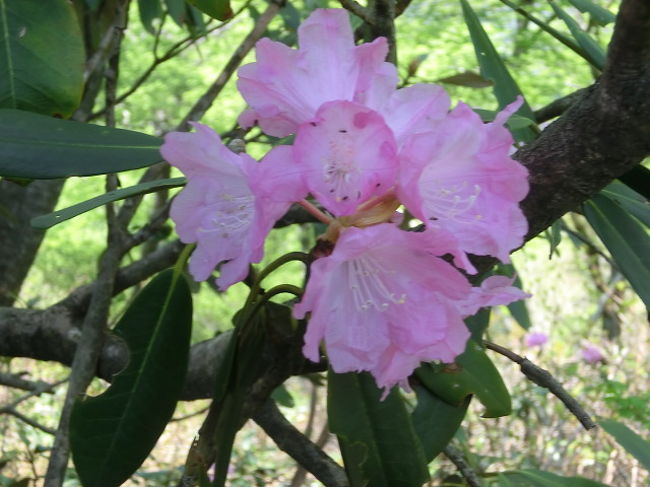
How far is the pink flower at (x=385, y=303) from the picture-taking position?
49 cm

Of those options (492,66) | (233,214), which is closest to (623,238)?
(492,66)

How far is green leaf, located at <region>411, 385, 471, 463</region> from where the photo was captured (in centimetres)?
79

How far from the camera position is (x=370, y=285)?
55 centimetres

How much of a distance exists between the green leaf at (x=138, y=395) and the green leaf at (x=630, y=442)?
64 centimetres

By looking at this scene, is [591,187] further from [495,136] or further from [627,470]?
[627,470]

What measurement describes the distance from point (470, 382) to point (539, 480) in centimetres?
32

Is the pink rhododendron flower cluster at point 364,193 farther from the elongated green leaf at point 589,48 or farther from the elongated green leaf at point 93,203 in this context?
the elongated green leaf at point 589,48

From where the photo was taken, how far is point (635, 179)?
29.6 inches

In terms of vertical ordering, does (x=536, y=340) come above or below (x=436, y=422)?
above

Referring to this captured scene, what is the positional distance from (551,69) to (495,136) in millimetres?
4313

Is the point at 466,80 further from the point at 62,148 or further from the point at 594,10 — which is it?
the point at 62,148

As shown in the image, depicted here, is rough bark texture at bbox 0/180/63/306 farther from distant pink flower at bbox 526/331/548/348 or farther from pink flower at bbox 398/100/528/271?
distant pink flower at bbox 526/331/548/348

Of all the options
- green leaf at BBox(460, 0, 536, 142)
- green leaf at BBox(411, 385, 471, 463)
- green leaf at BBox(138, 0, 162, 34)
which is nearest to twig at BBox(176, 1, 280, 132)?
green leaf at BBox(460, 0, 536, 142)

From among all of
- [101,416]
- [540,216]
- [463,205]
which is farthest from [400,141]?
[101,416]
